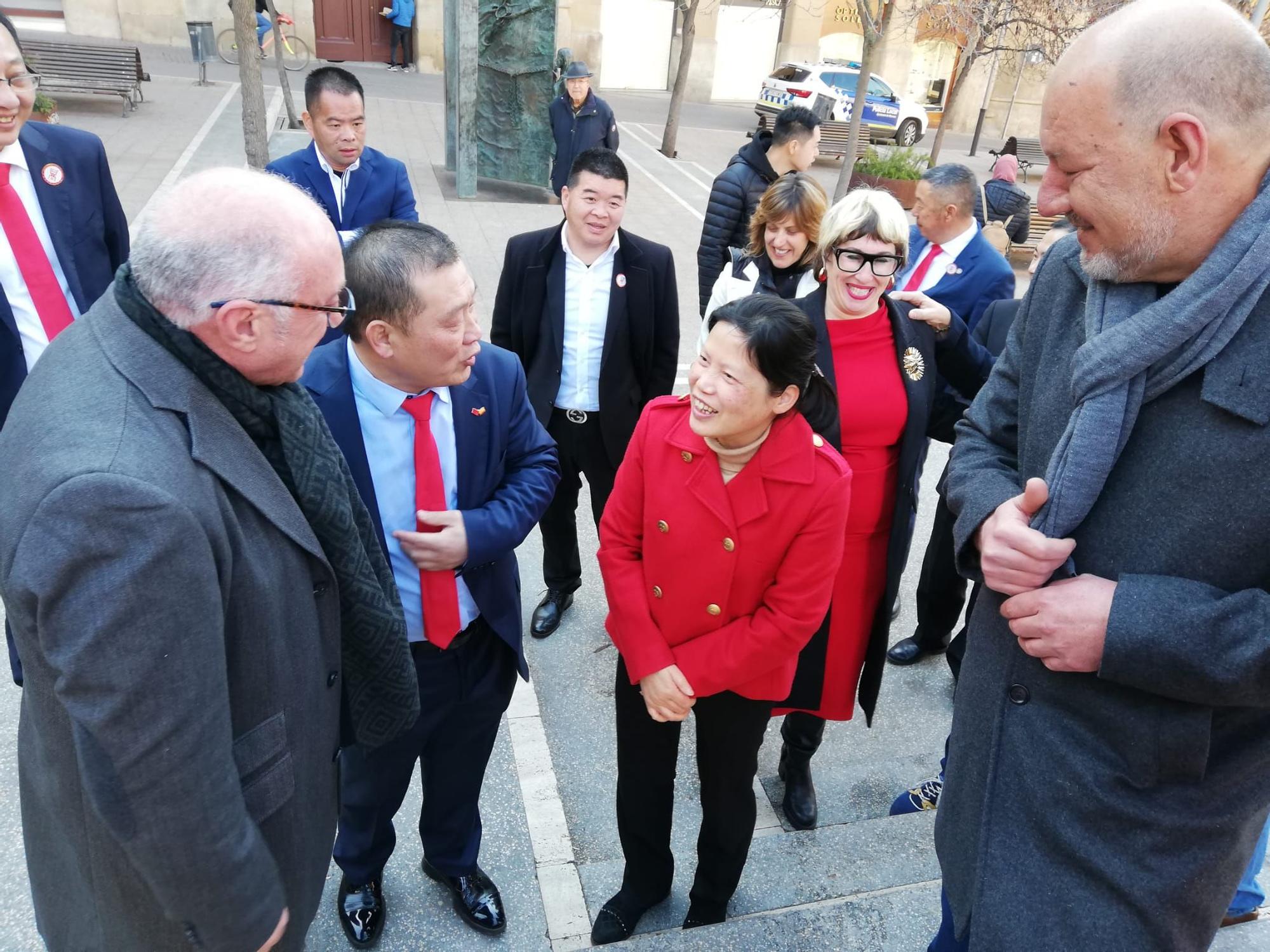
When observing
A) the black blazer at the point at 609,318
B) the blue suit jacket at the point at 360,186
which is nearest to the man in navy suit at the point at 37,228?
the blue suit jacket at the point at 360,186

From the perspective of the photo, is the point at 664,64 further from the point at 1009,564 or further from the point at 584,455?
the point at 1009,564

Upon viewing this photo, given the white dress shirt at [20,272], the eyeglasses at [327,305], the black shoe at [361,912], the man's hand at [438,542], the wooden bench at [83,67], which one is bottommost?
the black shoe at [361,912]

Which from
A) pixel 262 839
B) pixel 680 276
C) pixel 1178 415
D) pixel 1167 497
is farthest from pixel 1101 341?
pixel 680 276

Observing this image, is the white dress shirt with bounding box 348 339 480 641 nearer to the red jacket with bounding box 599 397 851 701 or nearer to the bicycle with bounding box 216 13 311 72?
the red jacket with bounding box 599 397 851 701

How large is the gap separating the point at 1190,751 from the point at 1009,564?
0.39 meters

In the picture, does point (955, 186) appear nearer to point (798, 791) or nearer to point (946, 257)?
point (946, 257)

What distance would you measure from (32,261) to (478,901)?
2.62m

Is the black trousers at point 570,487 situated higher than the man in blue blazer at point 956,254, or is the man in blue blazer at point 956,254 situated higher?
the man in blue blazer at point 956,254

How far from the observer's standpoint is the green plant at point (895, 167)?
41.7 ft

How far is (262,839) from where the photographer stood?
1492mm

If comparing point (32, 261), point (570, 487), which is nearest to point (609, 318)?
point (570, 487)

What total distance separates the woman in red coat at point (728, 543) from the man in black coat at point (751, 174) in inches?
112

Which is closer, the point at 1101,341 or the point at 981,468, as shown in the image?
the point at 1101,341

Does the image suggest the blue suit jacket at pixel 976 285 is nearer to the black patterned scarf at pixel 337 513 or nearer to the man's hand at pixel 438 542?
the man's hand at pixel 438 542
